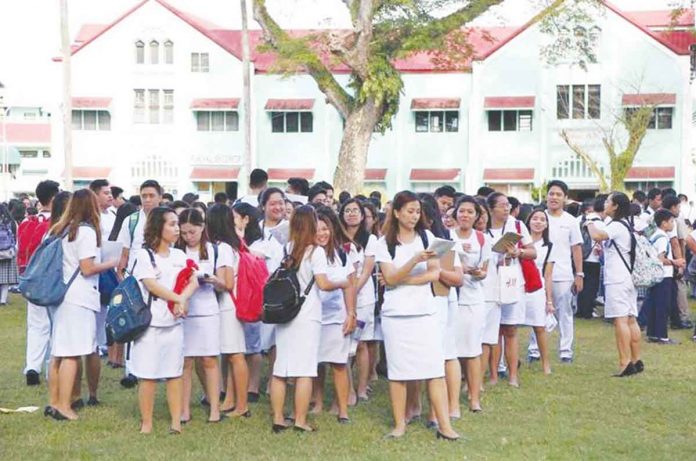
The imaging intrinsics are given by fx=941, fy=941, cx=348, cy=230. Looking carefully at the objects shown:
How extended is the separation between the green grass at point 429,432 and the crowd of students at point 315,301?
0.18 m

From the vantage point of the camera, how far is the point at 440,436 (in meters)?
7.14

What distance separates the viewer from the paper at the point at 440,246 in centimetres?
670

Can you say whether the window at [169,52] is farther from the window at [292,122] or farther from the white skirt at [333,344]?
the white skirt at [333,344]

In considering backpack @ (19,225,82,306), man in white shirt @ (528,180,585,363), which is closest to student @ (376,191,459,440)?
backpack @ (19,225,82,306)

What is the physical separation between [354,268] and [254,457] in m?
1.79

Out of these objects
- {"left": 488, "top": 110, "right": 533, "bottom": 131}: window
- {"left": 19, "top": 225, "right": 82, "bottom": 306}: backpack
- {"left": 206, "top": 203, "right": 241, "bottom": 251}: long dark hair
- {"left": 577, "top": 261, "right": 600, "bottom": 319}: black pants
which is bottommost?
{"left": 577, "top": 261, "right": 600, "bottom": 319}: black pants

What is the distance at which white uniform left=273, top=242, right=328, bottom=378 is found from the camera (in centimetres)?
726

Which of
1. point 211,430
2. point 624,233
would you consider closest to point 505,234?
point 624,233

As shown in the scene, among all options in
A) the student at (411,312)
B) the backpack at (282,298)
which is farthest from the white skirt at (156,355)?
the student at (411,312)

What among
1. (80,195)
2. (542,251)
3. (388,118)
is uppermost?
(388,118)

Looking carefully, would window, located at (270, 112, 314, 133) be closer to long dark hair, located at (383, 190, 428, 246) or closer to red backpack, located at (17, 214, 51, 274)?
red backpack, located at (17, 214, 51, 274)

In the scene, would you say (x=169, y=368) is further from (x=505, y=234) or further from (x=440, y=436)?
(x=505, y=234)

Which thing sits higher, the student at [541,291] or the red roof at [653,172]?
the red roof at [653,172]

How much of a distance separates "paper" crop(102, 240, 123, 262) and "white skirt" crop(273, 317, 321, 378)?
2.26 m
